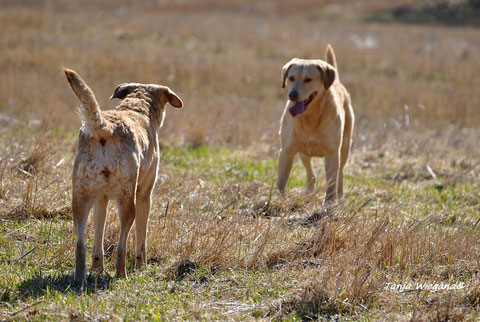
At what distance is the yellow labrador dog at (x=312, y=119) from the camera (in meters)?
6.74

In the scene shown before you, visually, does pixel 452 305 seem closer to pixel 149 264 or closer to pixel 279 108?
pixel 149 264

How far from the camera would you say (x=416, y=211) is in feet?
22.2

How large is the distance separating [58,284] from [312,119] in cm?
377

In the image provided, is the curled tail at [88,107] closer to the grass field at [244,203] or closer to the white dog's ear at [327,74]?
the grass field at [244,203]

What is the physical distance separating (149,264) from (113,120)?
4.04 ft

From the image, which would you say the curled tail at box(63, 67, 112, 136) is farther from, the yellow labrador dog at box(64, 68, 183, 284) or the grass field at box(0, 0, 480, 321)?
the grass field at box(0, 0, 480, 321)

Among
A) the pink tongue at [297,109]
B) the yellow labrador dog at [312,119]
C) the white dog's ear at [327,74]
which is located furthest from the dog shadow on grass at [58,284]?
the white dog's ear at [327,74]

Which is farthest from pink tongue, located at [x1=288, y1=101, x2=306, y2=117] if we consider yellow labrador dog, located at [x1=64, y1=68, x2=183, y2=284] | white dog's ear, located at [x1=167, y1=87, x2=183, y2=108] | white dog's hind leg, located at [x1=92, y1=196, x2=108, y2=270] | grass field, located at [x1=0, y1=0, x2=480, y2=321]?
white dog's hind leg, located at [x1=92, y1=196, x2=108, y2=270]

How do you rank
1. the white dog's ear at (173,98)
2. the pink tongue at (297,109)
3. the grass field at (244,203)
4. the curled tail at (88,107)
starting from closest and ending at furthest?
1. the curled tail at (88,107)
2. the grass field at (244,203)
3. the white dog's ear at (173,98)
4. the pink tongue at (297,109)

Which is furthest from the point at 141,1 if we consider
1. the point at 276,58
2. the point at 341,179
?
the point at 341,179

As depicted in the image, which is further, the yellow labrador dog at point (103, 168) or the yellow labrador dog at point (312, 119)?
the yellow labrador dog at point (312, 119)

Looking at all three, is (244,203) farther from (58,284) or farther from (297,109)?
(58,284)

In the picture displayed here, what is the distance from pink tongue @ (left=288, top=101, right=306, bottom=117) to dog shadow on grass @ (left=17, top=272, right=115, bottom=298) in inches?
128

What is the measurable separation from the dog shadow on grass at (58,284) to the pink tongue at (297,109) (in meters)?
3.26
